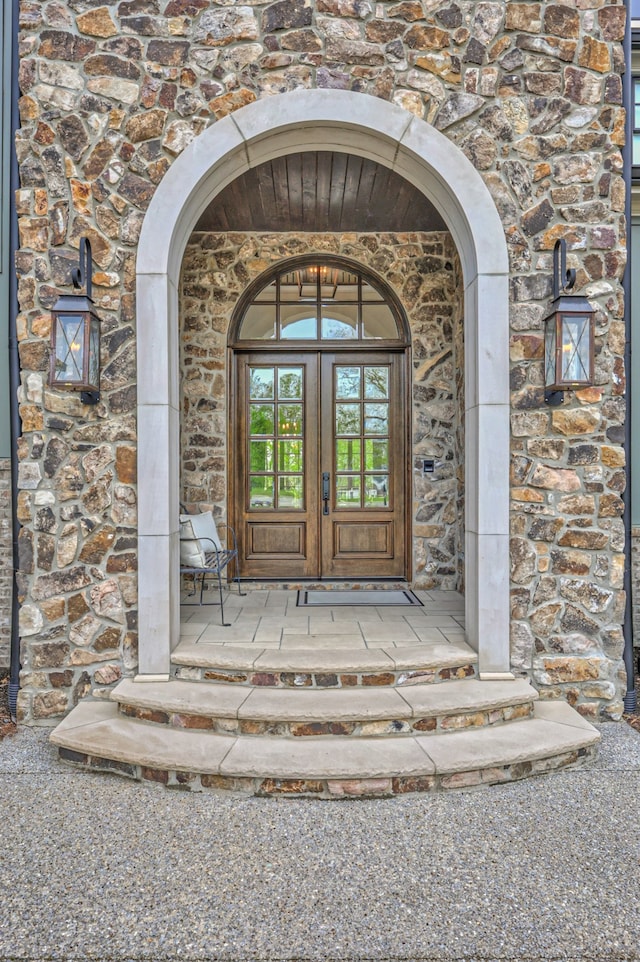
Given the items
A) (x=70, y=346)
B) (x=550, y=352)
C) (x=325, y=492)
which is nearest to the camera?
(x=70, y=346)

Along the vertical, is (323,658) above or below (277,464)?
below

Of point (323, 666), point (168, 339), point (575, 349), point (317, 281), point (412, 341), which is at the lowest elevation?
point (323, 666)

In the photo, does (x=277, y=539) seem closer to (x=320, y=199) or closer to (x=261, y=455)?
(x=261, y=455)

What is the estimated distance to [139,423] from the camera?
9.73ft

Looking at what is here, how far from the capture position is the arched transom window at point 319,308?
4816 mm

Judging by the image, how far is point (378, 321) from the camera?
483cm

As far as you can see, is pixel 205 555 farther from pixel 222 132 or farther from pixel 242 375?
pixel 222 132

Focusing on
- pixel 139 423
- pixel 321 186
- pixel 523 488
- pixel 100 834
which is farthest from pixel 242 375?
pixel 100 834

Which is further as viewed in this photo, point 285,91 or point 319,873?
point 285,91

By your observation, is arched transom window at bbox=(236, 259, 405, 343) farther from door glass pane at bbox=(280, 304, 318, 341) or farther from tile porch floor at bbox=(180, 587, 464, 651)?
tile porch floor at bbox=(180, 587, 464, 651)

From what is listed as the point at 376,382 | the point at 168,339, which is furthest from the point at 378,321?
the point at 168,339

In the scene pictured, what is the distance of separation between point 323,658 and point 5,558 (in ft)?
8.96

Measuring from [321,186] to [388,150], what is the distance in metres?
0.97

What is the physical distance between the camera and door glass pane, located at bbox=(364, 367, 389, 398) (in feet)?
15.9
